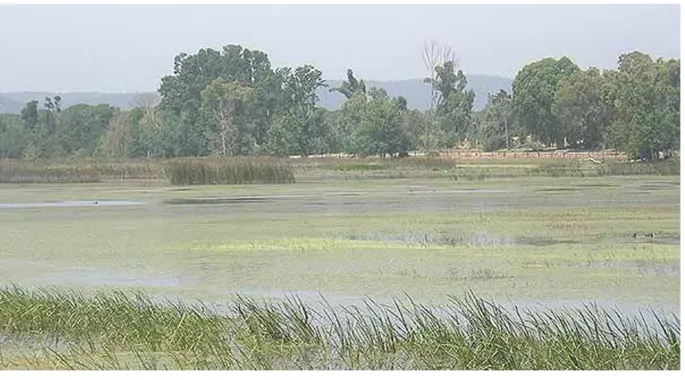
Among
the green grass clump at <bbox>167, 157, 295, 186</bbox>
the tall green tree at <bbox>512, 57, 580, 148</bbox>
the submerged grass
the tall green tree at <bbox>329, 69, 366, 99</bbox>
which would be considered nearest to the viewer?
the submerged grass

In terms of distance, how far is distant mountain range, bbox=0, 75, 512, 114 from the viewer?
18469 mm

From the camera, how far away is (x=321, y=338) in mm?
6938

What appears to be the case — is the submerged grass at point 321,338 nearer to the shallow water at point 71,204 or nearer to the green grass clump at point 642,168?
the shallow water at point 71,204

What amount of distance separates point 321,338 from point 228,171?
13152 millimetres

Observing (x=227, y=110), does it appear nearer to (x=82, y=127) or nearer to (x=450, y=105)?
(x=450, y=105)

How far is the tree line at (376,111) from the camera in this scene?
1761cm

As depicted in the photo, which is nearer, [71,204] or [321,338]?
[321,338]

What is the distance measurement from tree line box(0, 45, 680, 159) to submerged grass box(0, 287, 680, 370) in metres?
9.68

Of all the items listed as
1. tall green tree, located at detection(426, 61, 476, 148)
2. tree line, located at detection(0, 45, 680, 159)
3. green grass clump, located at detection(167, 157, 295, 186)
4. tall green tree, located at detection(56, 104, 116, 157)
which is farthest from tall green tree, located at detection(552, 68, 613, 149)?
tall green tree, located at detection(56, 104, 116, 157)

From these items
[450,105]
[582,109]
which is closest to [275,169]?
[450,105]

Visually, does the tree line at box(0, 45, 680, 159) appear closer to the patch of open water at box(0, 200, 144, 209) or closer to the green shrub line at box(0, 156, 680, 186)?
the green shrub line at box(0, 156, 680, 186)

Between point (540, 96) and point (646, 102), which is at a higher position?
point (540, 96)

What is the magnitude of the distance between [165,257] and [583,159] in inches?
418

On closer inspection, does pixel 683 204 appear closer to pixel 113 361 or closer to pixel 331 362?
pixel 331 362
